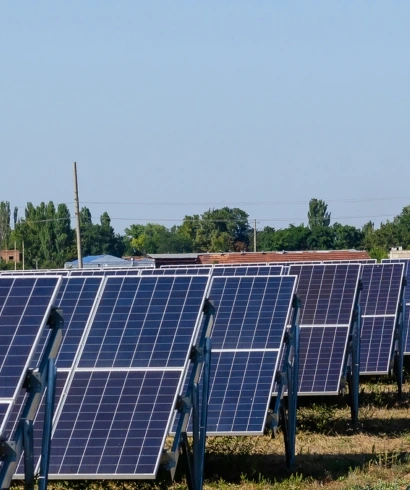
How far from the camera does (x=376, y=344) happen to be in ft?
71.3

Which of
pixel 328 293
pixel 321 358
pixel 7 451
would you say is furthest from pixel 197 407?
pixel 328 293

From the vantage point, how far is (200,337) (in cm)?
1249

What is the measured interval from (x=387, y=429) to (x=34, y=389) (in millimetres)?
10882

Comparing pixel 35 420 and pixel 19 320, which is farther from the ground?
pixel 19 320

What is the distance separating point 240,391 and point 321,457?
2505 mm

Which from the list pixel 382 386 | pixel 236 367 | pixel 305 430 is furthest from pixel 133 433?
pixel 382 386

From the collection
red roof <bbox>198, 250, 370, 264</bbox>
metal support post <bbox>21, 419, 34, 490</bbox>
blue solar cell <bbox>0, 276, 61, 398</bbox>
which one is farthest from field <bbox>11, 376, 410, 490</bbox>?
red roof <bbox>198, 250, 370, 264</bbox>

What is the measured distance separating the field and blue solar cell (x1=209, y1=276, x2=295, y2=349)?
161cm

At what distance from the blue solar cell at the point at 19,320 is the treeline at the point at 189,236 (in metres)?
85.1

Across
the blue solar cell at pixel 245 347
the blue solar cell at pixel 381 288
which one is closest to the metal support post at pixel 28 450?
the blue solar cell at pixel 245 347

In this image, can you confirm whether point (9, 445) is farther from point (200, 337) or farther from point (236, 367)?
point (236, 367)

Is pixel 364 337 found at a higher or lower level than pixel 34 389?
lower

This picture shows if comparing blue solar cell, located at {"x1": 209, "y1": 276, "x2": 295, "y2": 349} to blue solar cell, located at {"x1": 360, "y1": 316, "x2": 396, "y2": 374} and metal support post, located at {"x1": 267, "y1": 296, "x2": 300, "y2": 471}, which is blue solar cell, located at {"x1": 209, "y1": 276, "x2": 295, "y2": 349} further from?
blue solar cell, located at {"x1": 360, "y1": 316, "x2": 396, "y2": 374}

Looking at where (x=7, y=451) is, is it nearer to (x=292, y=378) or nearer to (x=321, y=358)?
(x=292, y=378)
